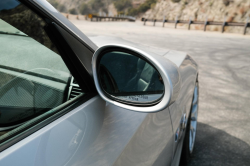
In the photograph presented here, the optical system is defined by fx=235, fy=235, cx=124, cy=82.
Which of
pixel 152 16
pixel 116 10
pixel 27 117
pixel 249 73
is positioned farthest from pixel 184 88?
pixel 116 10

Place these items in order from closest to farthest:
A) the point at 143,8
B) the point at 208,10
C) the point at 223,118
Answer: the point at 223,118 < the point at 208,10 < the point at 143,8

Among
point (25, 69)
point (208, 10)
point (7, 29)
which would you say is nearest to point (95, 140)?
point (25, 69)

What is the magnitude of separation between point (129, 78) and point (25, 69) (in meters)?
0.53

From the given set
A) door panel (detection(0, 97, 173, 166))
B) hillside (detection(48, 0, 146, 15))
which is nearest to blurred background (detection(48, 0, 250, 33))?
door panel (detection(0, 97, 173, 166))

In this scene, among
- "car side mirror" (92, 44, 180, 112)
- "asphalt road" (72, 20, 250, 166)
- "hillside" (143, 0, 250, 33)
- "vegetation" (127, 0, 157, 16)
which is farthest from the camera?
"vegetation" (127, 0, 157, 16)

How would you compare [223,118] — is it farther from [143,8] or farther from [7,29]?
[143,8]

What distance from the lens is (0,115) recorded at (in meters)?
0.94

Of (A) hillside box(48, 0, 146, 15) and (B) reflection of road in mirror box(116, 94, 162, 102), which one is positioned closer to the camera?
(B) reflection of road in mirror box(116, 94, 162, 102)

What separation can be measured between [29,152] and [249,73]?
787 centimetres

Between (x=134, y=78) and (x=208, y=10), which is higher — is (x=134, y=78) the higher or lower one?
the higher one

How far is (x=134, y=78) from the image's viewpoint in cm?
129

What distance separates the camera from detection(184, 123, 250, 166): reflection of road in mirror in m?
2.79

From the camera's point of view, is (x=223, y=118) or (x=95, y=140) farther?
(x=223, y=118)

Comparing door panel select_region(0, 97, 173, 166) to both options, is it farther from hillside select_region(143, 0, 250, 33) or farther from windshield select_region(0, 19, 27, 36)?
hillside select_region(143, 0, 250, 33)
